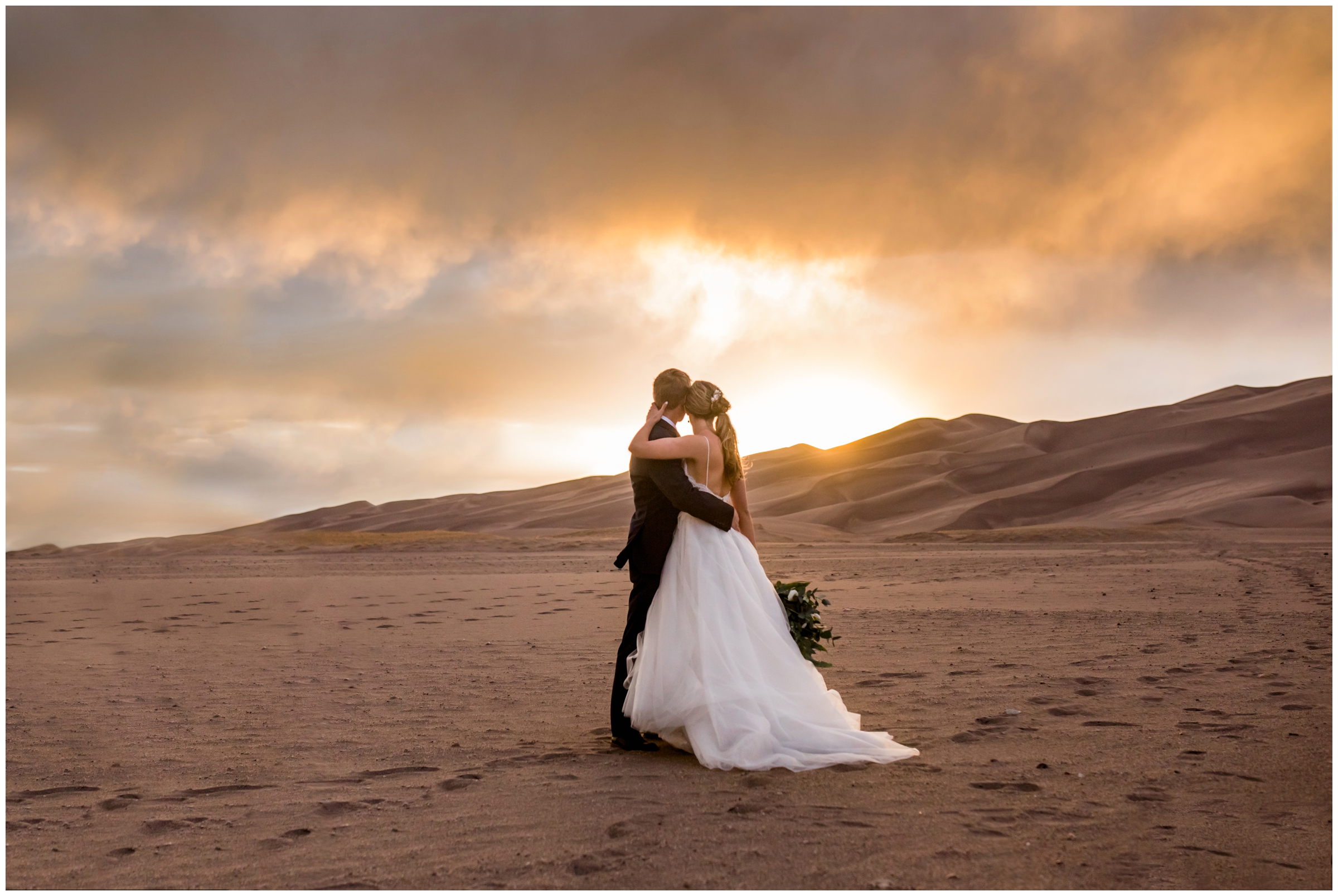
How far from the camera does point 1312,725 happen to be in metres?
5.28

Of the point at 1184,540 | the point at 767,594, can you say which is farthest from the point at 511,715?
the point at 1184,540

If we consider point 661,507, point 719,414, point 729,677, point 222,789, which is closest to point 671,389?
point 719,414

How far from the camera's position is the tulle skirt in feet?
15.3

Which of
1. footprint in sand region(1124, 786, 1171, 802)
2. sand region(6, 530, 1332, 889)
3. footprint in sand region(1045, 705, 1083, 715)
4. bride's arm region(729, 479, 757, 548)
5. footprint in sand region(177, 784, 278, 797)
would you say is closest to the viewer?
sand region(6, 530, 1332, 889)

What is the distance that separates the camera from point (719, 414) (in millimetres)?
5219

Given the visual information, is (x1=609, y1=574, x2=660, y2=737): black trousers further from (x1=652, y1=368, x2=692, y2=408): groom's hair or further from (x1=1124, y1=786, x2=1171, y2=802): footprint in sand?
(x1=1124, y1=786, x2=1171, y2=802): footprint in sand

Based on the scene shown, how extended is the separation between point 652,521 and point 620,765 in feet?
4.02

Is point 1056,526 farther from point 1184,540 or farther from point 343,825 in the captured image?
point 343,825

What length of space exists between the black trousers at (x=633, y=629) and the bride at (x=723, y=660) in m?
0.05

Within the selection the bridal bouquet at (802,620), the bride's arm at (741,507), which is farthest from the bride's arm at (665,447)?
the bridal bouquet at (802,620)

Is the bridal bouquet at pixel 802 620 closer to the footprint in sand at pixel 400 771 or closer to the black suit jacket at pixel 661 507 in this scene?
the black suit jacket at pixel 661 507

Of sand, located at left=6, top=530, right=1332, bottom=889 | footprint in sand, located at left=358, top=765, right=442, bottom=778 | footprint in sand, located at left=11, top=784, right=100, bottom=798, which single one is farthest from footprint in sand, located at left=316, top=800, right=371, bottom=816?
footprint in sand, located at left=11, top=784, right=100, bottom=798

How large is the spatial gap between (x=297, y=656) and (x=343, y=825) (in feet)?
17.6

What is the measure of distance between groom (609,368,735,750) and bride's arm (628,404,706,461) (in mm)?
53
